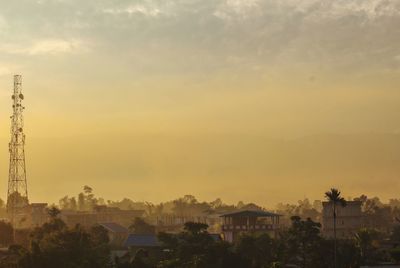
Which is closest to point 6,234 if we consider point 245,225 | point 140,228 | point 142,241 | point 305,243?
point 142,241

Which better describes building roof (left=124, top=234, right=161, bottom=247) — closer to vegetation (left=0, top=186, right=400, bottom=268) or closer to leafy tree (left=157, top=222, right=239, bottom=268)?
vegetation (left=0, top=186, right=400, bottom=268)

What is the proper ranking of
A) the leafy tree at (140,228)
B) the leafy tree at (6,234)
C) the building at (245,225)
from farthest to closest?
the leafy tree at (140,228) → the leafy tree at (6,234) → the building at (245,225)

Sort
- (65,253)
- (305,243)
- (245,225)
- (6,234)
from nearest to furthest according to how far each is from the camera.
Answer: (65,253)
(305,243)
(245,225)
(6,234)

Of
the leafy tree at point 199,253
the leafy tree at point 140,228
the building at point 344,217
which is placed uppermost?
the building at point 344,217

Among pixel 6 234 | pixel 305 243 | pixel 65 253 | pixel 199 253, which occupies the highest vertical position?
pixel 6 234

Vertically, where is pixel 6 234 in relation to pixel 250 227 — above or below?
below

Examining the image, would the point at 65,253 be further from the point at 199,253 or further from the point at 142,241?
the point at 142,241

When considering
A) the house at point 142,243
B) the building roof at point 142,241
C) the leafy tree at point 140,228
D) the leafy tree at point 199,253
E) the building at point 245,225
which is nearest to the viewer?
the leafy tree at point 199,253

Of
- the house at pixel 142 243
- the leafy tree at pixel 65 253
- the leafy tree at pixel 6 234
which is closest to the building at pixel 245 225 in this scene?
the house at pixel 142 243

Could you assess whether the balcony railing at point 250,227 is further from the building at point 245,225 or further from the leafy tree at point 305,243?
the leafy tree at point 305,243

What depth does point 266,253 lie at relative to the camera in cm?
9550

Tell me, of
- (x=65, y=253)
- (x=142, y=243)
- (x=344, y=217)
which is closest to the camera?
(x=65, y=253)

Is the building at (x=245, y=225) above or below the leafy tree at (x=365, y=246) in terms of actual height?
above

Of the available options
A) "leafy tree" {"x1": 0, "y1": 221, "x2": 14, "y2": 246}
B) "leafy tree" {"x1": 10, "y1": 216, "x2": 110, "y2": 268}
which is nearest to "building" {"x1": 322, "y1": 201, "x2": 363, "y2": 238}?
"leafy tree" {"x1": 0, "y1": 221, "x2": 14, "y2": 246}
